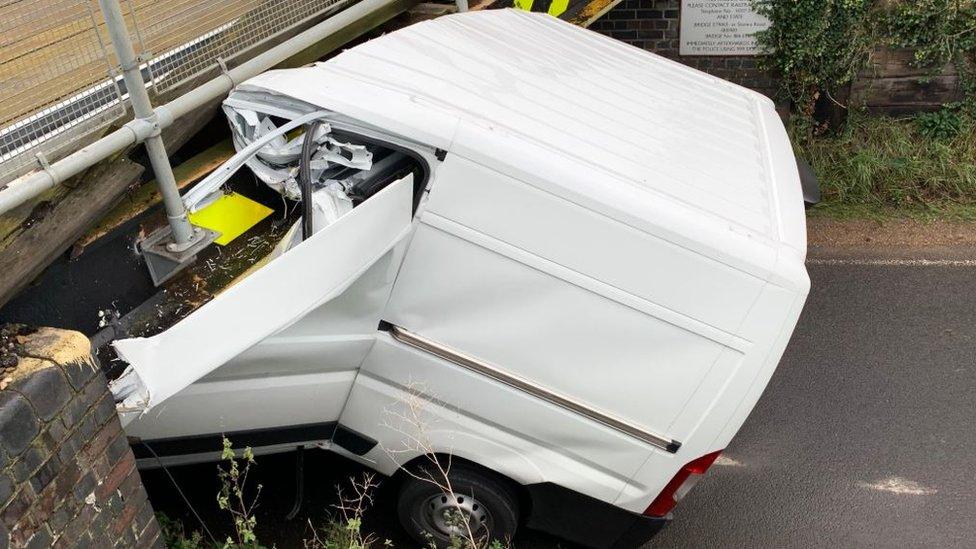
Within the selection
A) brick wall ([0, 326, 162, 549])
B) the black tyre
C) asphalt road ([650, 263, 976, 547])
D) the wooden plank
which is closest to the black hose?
brick wall ([0, 326, 162, 549])

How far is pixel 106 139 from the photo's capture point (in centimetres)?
332

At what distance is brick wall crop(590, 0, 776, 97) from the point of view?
9.34m

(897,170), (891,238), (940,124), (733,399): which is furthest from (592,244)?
(940,124)

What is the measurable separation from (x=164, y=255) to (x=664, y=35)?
23.0 ft

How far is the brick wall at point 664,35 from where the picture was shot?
368 inches

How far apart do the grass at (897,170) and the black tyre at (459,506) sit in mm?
5063

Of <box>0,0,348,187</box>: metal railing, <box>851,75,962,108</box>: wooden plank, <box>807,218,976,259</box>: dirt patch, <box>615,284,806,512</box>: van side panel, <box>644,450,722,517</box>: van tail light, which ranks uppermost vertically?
<box>0,0,348,187</box>: metal railing

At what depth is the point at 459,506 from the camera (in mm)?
4352

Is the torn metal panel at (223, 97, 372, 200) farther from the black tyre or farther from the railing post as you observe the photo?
the black tyre

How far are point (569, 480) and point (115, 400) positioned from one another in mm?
2003

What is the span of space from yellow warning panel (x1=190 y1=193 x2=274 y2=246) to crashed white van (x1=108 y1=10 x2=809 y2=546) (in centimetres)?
15

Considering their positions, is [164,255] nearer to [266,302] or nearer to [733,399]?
[266,302]

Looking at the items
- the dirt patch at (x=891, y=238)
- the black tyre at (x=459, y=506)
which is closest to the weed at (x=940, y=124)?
the dirt patch at (x=891, y=238)

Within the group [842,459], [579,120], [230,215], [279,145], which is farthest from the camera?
[842,459]
